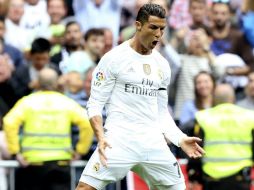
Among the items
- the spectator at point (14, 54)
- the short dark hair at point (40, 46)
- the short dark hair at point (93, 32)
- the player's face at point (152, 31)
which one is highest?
the player's face at point (152, 31)

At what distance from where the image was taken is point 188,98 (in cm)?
1460

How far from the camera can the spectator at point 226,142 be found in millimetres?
12461

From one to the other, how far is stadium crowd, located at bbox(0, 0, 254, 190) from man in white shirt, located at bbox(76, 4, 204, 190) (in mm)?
2748

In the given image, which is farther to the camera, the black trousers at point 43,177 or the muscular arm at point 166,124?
the black trousers at point 43,177

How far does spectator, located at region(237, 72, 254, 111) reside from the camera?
1398 cm

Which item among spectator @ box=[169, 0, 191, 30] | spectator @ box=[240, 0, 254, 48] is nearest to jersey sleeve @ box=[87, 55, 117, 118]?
spectator @ box=[240, 0, 254, 48]

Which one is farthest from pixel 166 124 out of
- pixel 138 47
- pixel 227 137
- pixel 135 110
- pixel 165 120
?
pixel 227 137

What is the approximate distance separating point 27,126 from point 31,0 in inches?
154

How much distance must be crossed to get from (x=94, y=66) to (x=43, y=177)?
2753 mm

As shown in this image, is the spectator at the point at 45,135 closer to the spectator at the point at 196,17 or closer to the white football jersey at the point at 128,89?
the white football jersey at the point at 128,89

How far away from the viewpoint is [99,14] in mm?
16016

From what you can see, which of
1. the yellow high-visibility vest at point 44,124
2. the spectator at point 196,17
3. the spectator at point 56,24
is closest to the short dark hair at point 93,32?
the spectator at point 56,24

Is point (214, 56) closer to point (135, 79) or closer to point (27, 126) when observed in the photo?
point (27, 126)

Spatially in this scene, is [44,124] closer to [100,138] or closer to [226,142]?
[226,142]
